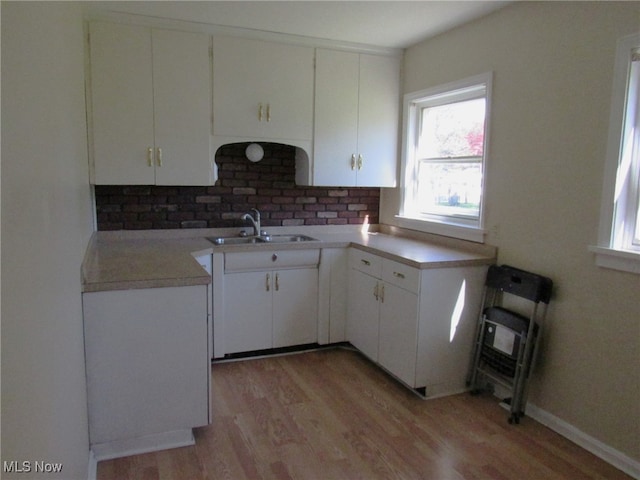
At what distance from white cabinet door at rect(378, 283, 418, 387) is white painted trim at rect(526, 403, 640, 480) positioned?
711 millimetres

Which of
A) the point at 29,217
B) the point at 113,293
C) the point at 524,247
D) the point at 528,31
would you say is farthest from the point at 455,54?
the point at 29,217

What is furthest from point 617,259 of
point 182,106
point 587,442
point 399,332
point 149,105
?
point 149,105

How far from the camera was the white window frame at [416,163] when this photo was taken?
3.13 metres

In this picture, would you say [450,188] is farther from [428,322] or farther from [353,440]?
[353,440]

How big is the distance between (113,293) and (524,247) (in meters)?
2.22

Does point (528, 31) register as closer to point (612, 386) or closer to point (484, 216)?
point (484, 216)

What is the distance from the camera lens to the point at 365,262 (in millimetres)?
3473

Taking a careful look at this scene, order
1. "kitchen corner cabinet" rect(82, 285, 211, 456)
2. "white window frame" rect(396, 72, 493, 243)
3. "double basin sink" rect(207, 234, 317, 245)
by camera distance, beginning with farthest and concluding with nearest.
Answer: "double basin sink" rect(207, 234, 317, 245)
"white window frame" rect(396, 72, 493, 243)
"kitchen corner cabinet" rect(82, 285, 211, 456)

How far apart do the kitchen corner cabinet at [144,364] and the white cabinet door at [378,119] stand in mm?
2055

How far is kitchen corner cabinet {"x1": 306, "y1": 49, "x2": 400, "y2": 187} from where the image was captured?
3.78 metres

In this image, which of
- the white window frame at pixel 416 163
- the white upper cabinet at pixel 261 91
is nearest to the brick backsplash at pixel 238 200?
the white upper cabinet at pixel 261 91

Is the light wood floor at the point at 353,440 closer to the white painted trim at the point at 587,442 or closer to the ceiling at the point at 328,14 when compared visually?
the white painted trim at the point at 587,442

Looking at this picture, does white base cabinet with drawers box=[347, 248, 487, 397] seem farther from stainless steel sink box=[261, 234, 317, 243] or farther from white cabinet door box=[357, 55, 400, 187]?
white cabinet door box=[357, 55, 400, 187]

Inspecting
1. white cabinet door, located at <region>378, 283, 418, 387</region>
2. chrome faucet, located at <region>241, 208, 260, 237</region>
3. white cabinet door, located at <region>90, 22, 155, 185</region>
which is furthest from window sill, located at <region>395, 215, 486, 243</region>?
white cabinet door, located at <region>90, 22, 155, 185</region>
